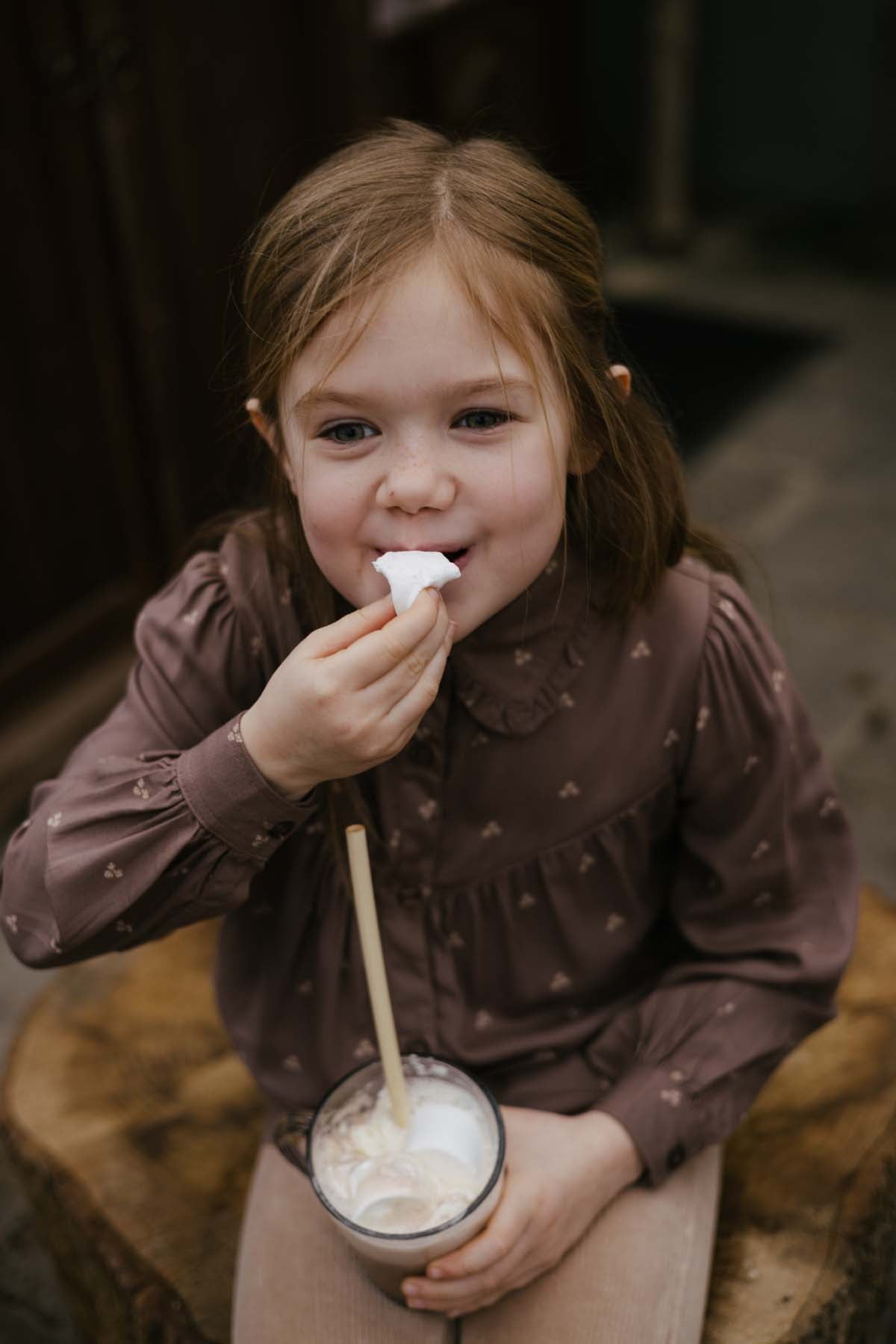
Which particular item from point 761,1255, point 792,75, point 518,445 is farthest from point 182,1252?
point 792,75

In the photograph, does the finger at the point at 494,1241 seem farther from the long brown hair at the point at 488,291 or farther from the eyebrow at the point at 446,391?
the eyebrow at the point at 446,391

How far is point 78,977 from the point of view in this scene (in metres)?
1.49

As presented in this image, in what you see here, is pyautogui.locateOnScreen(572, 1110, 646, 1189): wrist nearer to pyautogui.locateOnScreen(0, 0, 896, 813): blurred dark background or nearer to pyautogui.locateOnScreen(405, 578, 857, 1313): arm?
pyautogui.locateOnScreen(405, 578, 857, 1313): arm

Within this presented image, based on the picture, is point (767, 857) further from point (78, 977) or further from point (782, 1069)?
point (78, 977)

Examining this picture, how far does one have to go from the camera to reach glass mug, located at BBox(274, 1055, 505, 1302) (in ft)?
3.06

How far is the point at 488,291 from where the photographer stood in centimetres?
89

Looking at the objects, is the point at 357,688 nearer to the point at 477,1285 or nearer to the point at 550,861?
the point at 550,861

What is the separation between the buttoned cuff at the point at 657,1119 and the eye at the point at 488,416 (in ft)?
1.79

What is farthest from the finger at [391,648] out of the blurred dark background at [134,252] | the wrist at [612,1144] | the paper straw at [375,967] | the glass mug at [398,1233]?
the blurred dark background at [134,252]

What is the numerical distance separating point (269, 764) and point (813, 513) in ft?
7.92

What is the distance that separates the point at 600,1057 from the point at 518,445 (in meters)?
0.56

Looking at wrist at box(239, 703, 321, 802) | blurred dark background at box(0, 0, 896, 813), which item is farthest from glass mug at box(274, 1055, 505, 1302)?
blurred dark background at box(0, 0, 896, 813)

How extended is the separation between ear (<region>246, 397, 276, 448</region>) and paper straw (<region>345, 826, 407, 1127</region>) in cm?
30

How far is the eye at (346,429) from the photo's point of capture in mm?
919
